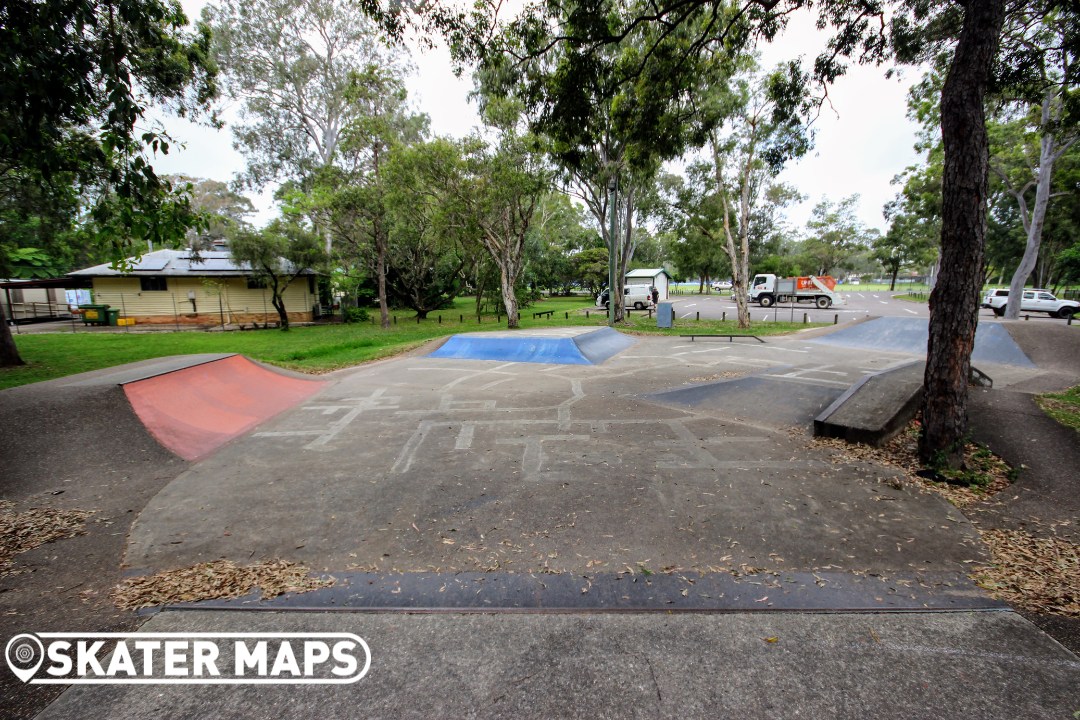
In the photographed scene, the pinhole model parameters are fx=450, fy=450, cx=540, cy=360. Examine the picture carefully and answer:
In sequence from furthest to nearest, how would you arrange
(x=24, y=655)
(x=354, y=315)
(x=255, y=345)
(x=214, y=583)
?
(x=354, y=315), (x=255, y=345), (x=214, y=583), (x=24, y=655)

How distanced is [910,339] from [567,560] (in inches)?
664

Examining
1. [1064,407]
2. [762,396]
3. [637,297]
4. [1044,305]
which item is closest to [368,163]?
[637,297]

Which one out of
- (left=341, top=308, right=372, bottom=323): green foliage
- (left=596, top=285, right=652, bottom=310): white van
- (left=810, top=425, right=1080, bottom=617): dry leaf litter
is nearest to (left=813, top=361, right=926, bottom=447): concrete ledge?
(left=810, top=425, right=1080, bottom=617): dry leaf litter

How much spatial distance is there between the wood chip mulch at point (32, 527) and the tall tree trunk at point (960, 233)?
8604 mm

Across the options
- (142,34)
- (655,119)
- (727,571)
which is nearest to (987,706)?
(727,571)

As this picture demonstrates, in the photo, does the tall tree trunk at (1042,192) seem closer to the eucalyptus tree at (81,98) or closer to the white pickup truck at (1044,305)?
the white pickup truck at (1044,305)

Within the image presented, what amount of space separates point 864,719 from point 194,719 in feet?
10.5

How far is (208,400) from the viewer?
750 cm

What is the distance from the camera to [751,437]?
6270 mm

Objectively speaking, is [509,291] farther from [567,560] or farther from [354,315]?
[567,560]

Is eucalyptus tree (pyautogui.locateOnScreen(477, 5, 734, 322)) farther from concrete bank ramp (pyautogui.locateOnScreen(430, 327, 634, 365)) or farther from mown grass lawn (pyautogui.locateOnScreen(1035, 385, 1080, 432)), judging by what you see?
mown grass lawn (pyautogui.locateOnScreen(1035, 385, 1080, 432))

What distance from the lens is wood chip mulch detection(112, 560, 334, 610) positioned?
3070 millimetres

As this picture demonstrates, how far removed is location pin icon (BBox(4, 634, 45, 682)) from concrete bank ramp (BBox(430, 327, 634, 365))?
10482mm

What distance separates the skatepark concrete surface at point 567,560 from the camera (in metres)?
2.30
